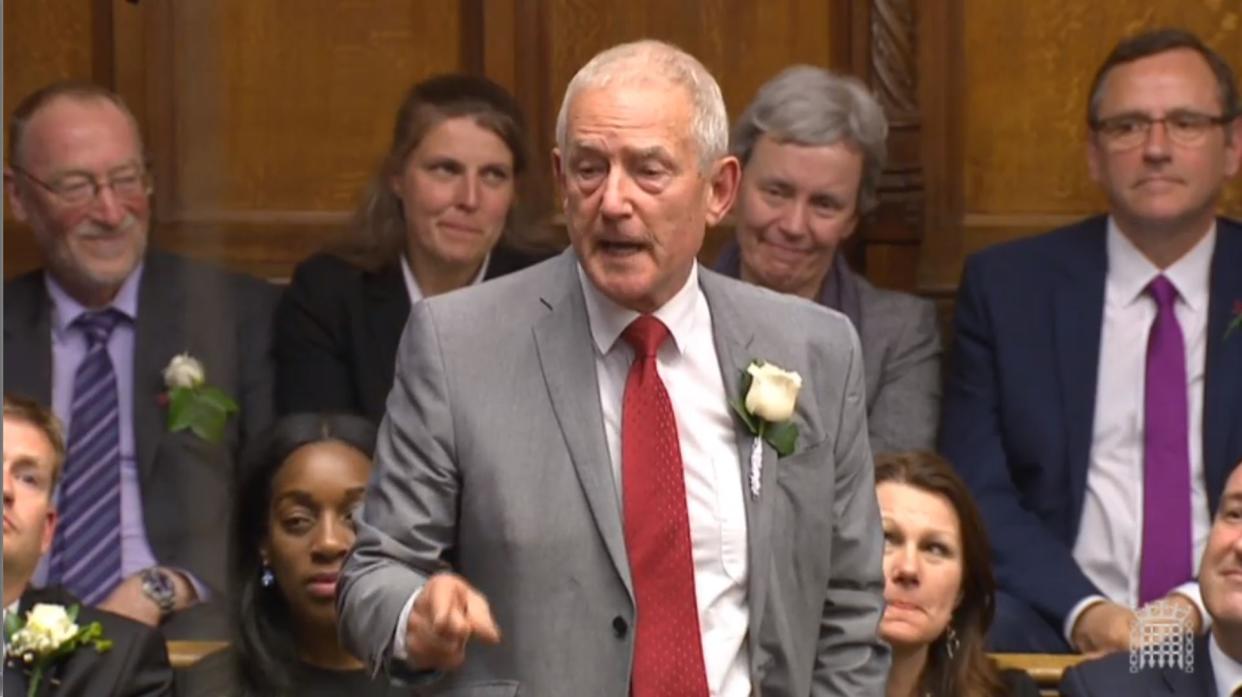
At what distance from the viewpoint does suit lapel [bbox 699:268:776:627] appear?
3.18 m

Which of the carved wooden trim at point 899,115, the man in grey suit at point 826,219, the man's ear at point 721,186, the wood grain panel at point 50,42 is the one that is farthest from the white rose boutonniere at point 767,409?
the wood grain panel at point 50,42

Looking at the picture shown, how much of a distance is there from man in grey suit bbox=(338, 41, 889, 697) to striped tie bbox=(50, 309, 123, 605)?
5.06 feet

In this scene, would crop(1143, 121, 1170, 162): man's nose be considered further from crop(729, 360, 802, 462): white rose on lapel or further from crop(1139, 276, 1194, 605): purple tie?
crop(729, 360, 802, 462): white rose on lapel

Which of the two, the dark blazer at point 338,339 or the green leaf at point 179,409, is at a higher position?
the dark blazer at point 338,339

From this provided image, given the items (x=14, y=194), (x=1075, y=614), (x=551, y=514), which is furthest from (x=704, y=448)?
(x=14, y=194)

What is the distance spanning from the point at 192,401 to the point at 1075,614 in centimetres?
A: 159

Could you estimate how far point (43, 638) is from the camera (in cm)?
389

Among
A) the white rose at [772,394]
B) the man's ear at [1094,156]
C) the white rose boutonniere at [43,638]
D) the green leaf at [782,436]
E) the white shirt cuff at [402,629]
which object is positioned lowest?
the white rose boutonniere at [43,638]

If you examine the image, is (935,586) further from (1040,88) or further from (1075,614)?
(1040,88)

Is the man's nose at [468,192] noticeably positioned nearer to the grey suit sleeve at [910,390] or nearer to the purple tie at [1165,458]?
the grey suit sleeve at [910,390]

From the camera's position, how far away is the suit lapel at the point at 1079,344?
4852mm

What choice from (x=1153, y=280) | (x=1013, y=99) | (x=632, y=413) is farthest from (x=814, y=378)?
(x=1013, y=99)

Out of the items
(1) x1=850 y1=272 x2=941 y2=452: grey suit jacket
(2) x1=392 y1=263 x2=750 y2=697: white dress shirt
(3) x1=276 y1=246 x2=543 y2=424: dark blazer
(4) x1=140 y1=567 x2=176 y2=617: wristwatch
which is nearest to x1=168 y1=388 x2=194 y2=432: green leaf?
(3) x1=276 y1=246 x2=543 y2=424: dark blazer

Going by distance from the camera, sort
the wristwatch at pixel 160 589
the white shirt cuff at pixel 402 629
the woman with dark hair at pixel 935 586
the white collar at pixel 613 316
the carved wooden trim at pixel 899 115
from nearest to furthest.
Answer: the white shirt cuff at pixel 402 629
the white collar at pixel 613 316
the woman with dark hair at pixel 935 586
the wristwatch at pixel 160 589
the carved wooden trim at pixel 899 115
